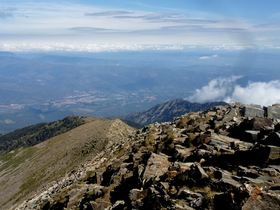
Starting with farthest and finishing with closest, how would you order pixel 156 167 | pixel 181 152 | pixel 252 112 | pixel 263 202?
pixel 252 112, pixel 181 152, pixel 156 167, pixel 263 202

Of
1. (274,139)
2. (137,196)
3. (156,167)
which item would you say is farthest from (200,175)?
(274,139)

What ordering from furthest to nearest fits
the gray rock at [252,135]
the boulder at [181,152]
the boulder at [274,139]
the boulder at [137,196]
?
the boulder at [181,152] < the gray rock at [252,135] < the boulder at [274,139] < the boulder at [137,196]

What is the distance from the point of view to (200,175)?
42.2ft

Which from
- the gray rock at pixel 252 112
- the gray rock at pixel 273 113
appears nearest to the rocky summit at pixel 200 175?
the gray rock at pixel 252 112

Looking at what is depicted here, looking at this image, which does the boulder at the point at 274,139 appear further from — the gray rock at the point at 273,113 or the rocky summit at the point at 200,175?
the gray rock at the point at 273,113

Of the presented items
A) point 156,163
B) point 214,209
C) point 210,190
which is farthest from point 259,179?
point 156,163

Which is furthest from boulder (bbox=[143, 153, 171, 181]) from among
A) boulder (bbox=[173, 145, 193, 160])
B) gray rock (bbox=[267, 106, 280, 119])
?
gray rock (bbox=[267, 106, 280, 119])

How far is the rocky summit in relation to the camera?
32.2ft

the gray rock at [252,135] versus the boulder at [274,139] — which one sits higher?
the boulder at [274,139]

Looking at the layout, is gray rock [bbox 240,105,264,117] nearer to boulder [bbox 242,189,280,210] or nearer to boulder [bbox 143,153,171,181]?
boulder [bbox 143,153,171,181]

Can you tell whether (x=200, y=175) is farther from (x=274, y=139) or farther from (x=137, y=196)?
(x=274, y=139)

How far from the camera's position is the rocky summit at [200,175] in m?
9.82

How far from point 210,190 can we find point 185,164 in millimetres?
4665

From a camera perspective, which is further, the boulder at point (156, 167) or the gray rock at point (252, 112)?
the gray rock at point (252, 112)
